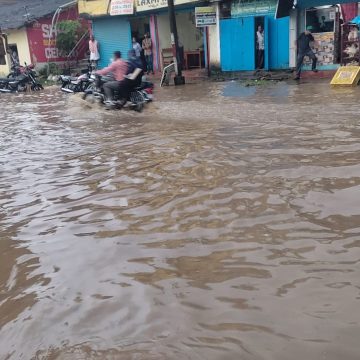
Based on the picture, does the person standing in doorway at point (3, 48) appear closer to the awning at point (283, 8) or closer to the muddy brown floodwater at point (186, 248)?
the awning at point (283, 8)

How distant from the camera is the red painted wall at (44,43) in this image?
25.7 metres

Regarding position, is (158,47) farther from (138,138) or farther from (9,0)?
(9,0)

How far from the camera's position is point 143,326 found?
2514mm

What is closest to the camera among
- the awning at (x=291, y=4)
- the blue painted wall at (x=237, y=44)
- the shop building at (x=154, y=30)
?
the awning at (x=291, y=4)

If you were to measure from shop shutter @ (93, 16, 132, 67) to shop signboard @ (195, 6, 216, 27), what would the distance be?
5.96m

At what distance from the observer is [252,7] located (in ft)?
55.1

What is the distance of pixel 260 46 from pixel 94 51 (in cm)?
971

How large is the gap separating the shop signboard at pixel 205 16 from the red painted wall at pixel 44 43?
427 inches

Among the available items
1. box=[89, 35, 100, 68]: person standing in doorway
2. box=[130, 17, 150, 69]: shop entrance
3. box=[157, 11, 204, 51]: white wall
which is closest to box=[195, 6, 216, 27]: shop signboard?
box=[157, 11, 204, 51]: white wall

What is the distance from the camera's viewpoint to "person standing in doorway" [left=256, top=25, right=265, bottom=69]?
1722 centimetres

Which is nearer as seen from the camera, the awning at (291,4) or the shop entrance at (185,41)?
the awning at (291,4)

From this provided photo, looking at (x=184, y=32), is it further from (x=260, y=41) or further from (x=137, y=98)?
(x=137, y=98)

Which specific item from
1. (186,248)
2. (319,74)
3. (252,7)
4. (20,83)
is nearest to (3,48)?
(20,83)

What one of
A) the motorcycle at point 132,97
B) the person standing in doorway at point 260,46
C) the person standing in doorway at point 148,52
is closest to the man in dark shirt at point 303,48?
the person standing in doorway at point 260,46
